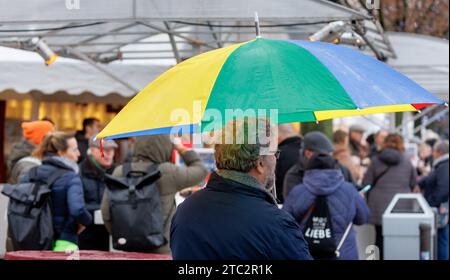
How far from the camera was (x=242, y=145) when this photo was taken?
3979 millimetres

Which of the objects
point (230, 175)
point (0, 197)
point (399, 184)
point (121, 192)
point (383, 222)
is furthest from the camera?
point (399, 184)

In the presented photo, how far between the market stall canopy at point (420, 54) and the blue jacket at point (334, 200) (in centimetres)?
465

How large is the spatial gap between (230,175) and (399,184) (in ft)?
24.4

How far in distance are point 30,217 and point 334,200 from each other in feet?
7.26

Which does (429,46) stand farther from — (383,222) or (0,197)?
(0,197)

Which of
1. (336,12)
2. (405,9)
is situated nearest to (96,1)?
(336,12)

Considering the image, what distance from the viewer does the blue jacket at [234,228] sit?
3811mm

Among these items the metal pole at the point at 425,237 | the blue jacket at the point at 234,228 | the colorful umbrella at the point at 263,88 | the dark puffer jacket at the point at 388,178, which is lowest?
the metal pole at the point at 425,237

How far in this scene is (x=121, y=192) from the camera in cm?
689

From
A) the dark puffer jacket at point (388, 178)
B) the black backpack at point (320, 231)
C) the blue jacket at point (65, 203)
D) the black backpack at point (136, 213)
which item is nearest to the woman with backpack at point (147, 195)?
the black backpack at point (136, 213)

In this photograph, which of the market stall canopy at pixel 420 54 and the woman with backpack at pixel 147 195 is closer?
the woman with backpack at pixel 147 195

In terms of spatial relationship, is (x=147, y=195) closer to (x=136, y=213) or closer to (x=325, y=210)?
(x=136, y=213)

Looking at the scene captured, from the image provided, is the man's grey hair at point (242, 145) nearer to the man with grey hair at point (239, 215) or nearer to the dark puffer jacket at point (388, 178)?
the man with grey hair at point (239, 215)

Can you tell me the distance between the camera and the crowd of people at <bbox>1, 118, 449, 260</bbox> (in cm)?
388
